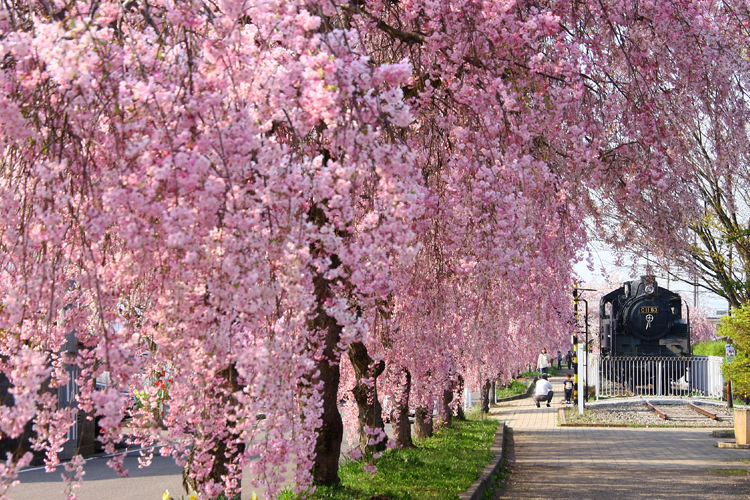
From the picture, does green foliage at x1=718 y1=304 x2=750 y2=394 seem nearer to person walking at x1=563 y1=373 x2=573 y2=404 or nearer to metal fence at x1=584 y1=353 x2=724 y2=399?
metal fence at x1=584 y1=353 x2=724 y2=399

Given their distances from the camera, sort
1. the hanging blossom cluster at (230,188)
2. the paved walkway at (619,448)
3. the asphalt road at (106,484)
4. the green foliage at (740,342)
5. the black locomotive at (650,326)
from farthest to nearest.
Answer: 1. the black locomotive at (650,326)
2. the green foliage at (740,342)
3. the paved walkway at (619,448)
4. the asphalt road at (106,484)
5. the hanging blossom cluster at (230,188)

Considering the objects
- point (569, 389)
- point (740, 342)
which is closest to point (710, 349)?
point (569, 389)

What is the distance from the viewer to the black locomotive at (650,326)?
28766mm

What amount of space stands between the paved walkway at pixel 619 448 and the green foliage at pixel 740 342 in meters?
1.58

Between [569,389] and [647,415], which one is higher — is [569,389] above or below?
above

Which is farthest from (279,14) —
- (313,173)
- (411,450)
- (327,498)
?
(411,450)

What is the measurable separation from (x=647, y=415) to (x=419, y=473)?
16.9 m

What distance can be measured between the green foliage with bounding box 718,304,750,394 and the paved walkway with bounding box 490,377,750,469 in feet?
5.17

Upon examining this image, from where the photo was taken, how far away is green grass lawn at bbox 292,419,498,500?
912 cm

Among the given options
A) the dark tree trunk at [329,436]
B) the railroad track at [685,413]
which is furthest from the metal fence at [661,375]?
the dark tree trunk at [329,436]

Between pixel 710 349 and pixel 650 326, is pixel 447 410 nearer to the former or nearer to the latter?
pixel 650 326

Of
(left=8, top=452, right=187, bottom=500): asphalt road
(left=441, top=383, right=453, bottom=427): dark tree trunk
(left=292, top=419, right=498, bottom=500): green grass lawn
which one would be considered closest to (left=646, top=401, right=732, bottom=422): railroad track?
(left=441, top=383, right=453, bottom=427): dark tree trunk

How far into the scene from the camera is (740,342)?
1681 centimetres

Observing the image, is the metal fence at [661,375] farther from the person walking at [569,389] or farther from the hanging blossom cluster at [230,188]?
the hanging blossom cluster at [230,188]
